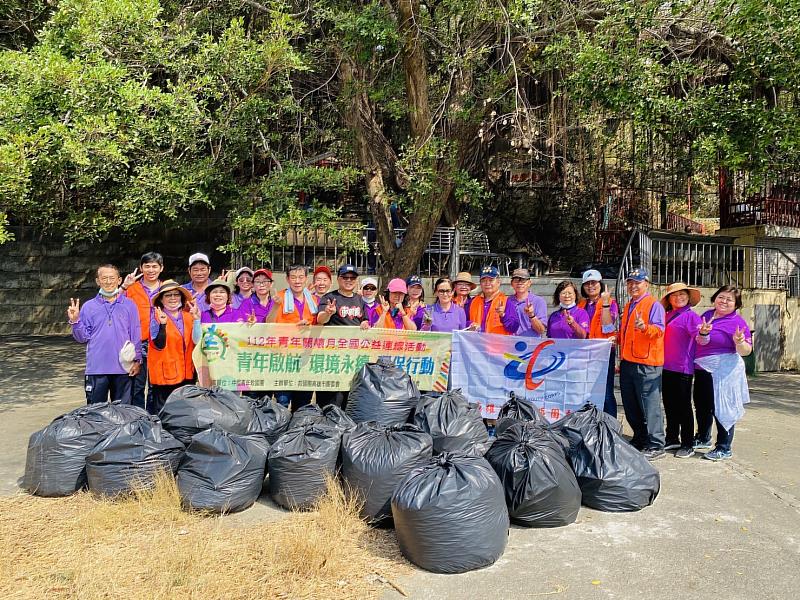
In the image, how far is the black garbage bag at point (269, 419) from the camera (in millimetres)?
5035

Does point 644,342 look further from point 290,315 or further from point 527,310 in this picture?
point 290,315

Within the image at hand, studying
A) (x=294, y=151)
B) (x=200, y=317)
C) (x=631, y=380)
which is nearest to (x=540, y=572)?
(x=631, y=380)

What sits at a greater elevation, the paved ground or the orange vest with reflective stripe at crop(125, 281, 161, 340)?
Answer: the orange vest with reflective stripe at crop(125, 281, 161, 340)

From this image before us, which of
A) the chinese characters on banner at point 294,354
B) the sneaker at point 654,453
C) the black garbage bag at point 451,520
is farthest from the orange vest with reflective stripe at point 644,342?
the black garbage bag at point 451,520

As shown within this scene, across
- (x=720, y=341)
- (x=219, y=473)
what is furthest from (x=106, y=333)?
(x=720, y=341)

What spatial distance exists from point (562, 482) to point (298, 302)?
3160 millimetres

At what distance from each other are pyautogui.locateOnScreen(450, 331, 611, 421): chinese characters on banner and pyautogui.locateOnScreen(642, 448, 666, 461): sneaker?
61 centimetres

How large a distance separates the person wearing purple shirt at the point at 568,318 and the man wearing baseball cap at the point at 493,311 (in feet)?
1.29

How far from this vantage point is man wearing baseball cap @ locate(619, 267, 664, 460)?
5.78 metres

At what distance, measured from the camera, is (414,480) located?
3842mm

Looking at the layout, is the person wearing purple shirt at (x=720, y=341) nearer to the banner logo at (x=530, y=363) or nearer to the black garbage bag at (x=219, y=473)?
the banner logo at (x=530, y=363)

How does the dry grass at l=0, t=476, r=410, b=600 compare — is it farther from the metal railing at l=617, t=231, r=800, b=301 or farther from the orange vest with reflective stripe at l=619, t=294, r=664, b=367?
the metal railing at l=617, t=231, r=800, b=301

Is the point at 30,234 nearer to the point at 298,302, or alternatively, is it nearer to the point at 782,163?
the point at 298,302

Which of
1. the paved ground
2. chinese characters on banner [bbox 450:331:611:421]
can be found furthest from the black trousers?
chinese characters on banner [bbox 450:331:611:421]
